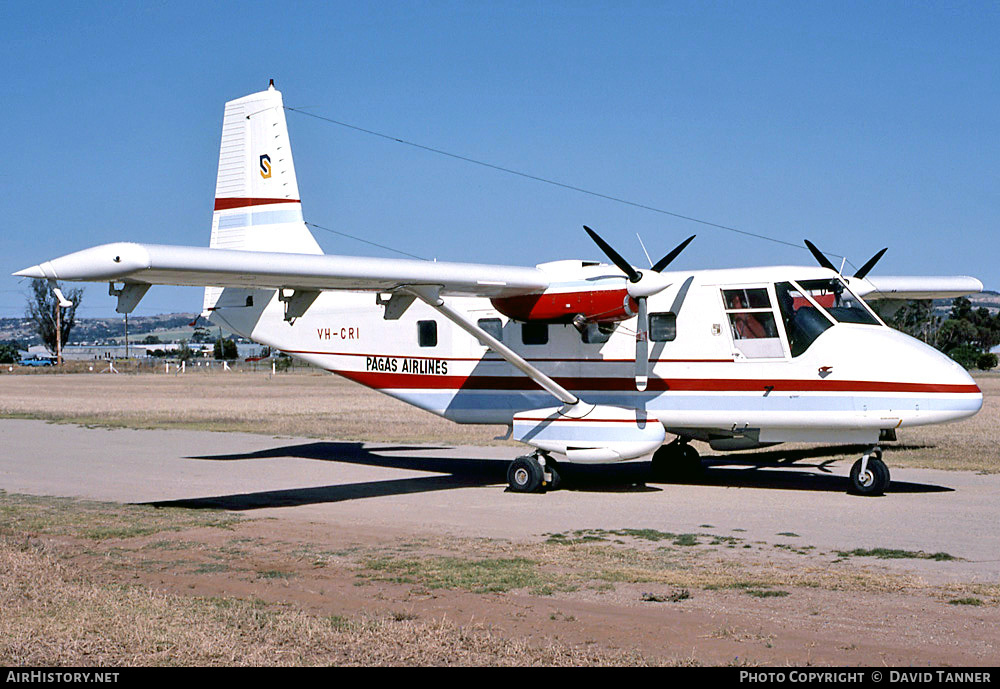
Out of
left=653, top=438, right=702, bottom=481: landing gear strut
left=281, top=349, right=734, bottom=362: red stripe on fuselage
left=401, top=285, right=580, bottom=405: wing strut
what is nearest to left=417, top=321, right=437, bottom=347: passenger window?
left=281, top=349, right=734, bottom=362: red stripe on fuselage

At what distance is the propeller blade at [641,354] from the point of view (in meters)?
15.6

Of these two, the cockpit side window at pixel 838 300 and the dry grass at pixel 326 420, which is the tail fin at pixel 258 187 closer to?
the dry grass at pixel 326 420

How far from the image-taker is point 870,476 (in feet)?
47.8

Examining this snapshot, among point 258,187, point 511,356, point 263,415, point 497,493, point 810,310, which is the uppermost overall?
point 258,187

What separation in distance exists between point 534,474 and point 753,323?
4.09 m

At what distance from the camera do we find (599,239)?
1512 centimetres

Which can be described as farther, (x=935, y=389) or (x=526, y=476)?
(x=526, y=476)

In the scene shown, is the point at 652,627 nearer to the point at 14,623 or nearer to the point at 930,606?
the point at 930,606

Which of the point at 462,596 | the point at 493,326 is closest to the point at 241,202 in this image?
the point at 493,326

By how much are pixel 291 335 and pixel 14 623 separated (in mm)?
12631

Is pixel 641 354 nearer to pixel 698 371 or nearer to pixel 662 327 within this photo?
pixel 662 327

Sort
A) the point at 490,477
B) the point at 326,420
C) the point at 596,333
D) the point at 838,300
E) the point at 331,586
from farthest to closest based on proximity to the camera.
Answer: the point at 326,420, the point at 490,477, the point at 596,333, the point at 838,300, the point at 331,586

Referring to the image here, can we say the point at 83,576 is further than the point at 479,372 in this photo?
No
